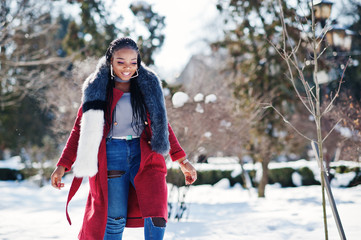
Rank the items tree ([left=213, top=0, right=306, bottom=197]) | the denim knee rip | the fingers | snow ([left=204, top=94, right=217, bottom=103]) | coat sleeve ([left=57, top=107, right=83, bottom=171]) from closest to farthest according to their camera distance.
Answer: the denim knee rip → coat sleeve ([left=57, top=107, right=83, bottom=171]) → the fingers → snow ([left=204, top=94, right=217, bottom=103]) → tree ([left=213, top=0, right=306, bottom=197])

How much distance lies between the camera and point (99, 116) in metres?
2.52

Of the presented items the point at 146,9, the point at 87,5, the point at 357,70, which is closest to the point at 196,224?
the point at 357,70

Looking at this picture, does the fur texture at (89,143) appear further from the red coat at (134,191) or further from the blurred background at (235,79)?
the blurred background at (235,79)

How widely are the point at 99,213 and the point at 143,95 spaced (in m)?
0.79

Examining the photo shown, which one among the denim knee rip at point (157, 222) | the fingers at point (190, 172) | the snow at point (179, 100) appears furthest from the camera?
the snow at point (179, 100)

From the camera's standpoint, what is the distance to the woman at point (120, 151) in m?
2.47

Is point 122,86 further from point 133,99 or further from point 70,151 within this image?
point 70,151

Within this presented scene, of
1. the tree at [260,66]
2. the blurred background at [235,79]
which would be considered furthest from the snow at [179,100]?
the tree at [260,66]

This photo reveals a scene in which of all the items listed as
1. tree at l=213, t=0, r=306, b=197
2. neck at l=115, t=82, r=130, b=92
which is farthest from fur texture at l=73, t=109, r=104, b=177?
tree at l=213, t=0, r=306, b=197

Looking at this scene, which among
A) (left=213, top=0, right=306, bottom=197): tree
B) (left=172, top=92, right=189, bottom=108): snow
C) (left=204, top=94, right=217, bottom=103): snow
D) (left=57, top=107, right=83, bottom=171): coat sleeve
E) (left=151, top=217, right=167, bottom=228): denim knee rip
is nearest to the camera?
(left=151, top=217, right=167, bottom=228): denim knee rip

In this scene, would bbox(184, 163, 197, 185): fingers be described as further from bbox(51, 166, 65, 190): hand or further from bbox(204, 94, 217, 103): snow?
bbox(204, 94, 217, 103): snow

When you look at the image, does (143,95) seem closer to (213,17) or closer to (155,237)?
(155,237)

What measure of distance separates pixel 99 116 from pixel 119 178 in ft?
1.32

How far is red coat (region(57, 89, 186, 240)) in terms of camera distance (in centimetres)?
245
